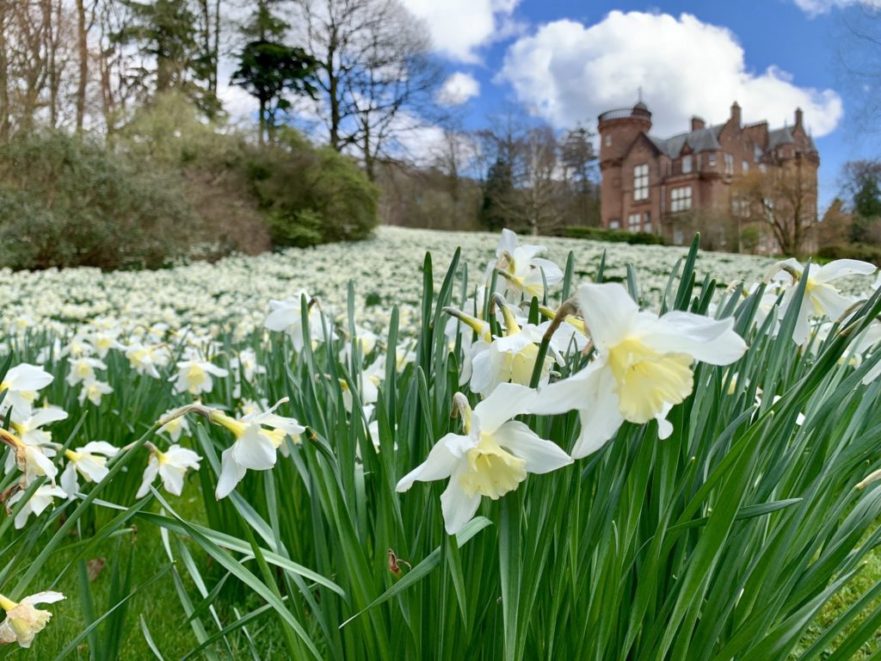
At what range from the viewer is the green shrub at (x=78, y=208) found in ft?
36.7

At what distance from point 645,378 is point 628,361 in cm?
3

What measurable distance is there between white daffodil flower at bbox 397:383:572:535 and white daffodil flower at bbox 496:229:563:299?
1.58ft

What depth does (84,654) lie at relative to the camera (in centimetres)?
154

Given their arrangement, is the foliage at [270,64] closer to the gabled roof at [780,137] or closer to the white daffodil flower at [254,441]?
the white daffodil flower at [254,441]

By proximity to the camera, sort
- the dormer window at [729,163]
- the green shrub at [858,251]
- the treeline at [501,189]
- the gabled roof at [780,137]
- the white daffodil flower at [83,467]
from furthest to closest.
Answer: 1. the gabled roof at [780,137]
2. the dormer window at [729,163]
3. the treeline at [501,189]
4. the green shrub at [858,251]
5. the white daffodil flower at [83,467]

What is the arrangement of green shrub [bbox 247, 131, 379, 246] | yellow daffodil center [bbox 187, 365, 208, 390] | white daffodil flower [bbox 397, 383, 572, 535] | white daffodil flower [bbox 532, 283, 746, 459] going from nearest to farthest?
white daffodil flower [bbox 532, 283, 746, 459] < white daffodil flower [bbox 397, 383, 572, 535] < yellow daffodil center [bbox 187, 365, 208, 390] < green shrub [bbox 247, 131, 379, 246]

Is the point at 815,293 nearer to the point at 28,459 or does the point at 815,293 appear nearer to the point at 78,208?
the point at 28,459

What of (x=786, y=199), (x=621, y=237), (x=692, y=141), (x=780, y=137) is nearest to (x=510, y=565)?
(x=786, y=199)

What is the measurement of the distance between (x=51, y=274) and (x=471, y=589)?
10674mm

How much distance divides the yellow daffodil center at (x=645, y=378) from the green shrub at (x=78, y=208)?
12.3 metres

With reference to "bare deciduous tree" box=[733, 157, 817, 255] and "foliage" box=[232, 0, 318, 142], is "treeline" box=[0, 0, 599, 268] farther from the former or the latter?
"bare deciduous tree" box=[733, 157, 817, 255]

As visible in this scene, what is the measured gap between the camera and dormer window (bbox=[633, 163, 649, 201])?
140ft

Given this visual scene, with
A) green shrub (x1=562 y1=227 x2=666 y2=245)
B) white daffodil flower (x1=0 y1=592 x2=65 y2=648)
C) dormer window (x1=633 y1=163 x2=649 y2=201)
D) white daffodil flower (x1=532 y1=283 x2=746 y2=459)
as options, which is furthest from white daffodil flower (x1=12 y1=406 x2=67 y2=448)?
dormer window (x1=633 y1=163 x2=649 y2=201)

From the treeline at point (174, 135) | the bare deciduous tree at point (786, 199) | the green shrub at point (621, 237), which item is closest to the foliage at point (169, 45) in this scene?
the treeline at point (174, 135)
